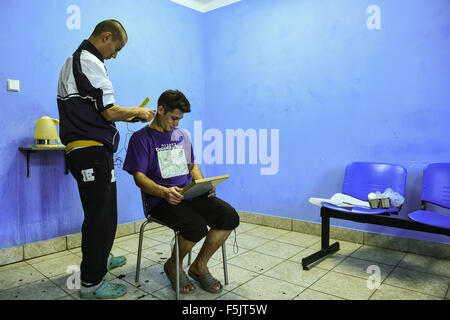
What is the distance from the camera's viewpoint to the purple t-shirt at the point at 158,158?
1.85 metres

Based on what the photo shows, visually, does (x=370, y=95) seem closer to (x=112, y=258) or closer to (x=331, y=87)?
(x=331, y=87)

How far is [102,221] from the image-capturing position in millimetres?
1741

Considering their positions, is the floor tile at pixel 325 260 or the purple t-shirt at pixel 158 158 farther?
the floor tile at pixel 325 260

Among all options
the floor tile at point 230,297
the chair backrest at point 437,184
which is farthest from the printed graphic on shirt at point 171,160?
the chair backrest at point 437,184

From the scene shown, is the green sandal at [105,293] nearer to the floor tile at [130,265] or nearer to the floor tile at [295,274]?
the floor tile at [130,265]

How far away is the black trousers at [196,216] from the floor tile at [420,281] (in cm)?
108

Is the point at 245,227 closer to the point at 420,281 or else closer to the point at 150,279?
the point at 150,279

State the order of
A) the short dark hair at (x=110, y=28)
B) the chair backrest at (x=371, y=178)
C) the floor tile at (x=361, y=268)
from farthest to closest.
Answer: the chair backrest at (x=371, y=178) < the floor tile at (x=361, y=268) < the short dark hair at (x=110, y=28)

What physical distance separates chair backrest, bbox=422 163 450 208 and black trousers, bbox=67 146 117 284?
2.08 meters

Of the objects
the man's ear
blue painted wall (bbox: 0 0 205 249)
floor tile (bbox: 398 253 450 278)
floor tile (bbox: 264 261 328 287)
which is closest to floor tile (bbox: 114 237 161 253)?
blue painted wall (bbox: 0 0 205 249)

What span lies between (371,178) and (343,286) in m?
0.91

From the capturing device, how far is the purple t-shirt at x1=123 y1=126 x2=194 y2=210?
1852 mm

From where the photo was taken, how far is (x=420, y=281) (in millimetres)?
2004
